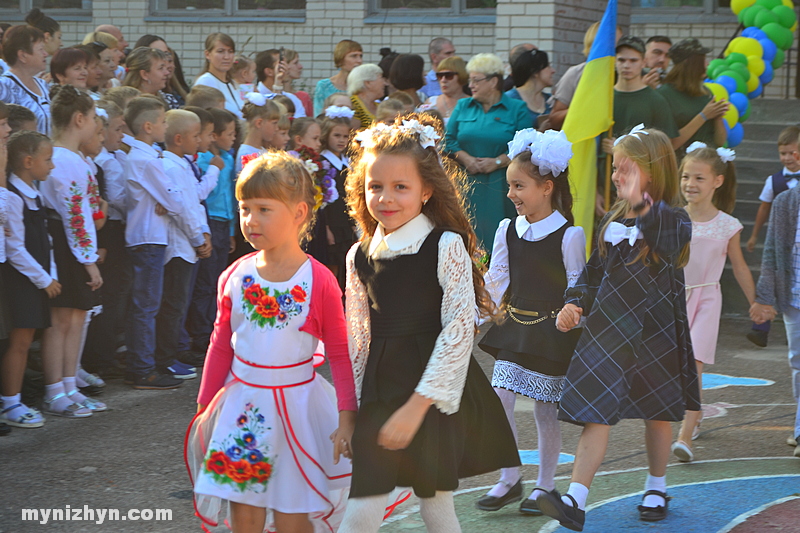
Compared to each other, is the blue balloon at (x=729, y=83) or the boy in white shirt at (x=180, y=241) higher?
the blue balloon at (x=729, y=83)

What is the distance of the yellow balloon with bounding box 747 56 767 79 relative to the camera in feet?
32.2

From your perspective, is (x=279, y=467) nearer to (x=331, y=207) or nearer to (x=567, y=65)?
(x=331, y=207)

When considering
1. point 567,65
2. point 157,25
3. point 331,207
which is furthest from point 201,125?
point 157,25

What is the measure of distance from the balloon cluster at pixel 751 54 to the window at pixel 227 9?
698 cm

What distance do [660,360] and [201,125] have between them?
12.9 ft

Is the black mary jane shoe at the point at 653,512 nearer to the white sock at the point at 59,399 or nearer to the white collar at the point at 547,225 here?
the white collar at the point at 547,225

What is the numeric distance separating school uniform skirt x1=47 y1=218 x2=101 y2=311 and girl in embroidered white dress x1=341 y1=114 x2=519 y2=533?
2.91m

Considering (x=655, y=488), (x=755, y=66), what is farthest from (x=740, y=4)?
(x=655, y=488)

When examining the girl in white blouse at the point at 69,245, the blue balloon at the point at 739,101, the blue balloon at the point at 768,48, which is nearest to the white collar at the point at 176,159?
the girl in white blouse at the point at 69,245

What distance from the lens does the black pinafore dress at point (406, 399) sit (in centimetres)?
295

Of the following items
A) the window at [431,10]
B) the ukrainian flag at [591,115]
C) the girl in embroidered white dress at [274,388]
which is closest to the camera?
the girl in embroidered white dress at [274,388]

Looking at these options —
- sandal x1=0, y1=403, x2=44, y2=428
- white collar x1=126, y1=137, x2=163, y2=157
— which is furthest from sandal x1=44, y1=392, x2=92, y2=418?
white collar x1=126, y1=137, x2=163, y2=157

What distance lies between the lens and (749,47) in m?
9.89

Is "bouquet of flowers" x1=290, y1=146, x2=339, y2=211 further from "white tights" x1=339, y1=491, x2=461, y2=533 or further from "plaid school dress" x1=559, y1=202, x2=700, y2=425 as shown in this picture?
"white tights" x1=339, y1=491, x2=461, y2=533
